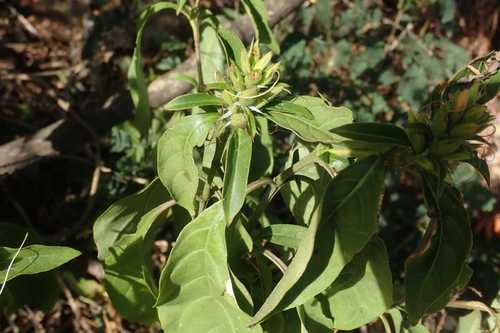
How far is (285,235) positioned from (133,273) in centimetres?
34

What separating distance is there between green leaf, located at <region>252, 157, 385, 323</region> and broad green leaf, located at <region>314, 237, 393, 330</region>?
0.16m

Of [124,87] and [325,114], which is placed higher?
[325,114]

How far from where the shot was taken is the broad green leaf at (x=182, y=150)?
3.45ft

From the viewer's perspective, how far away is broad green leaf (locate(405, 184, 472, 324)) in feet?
3.25

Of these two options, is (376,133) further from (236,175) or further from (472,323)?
(472,323)

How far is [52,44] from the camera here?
102 inches

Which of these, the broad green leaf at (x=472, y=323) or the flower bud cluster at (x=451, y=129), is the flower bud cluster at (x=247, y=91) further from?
the broad green leaf at (x=472, y=323)

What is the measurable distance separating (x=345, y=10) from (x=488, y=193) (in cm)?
90

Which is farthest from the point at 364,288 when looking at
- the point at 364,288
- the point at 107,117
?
the point at 107,117

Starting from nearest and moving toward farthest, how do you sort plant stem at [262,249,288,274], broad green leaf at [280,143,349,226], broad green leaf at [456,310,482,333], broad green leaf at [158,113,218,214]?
broad green leaf at [158,113,218,214], plant stem at [262,249,288,274], broad green leaf at [280,143,349,226], broad green leaf at [456,310,482,333]

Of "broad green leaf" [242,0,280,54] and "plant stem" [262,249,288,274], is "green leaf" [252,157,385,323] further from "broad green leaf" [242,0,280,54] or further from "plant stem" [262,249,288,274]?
"broad green leaf" [242,0,280,54]

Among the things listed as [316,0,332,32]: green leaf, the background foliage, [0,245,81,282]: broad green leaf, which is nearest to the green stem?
[0,245,81,282]: broad green leaf

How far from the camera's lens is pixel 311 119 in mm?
1076

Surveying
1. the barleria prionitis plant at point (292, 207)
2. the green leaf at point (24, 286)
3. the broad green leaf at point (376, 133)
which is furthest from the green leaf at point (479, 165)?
the green leaf at point (24, 286)
